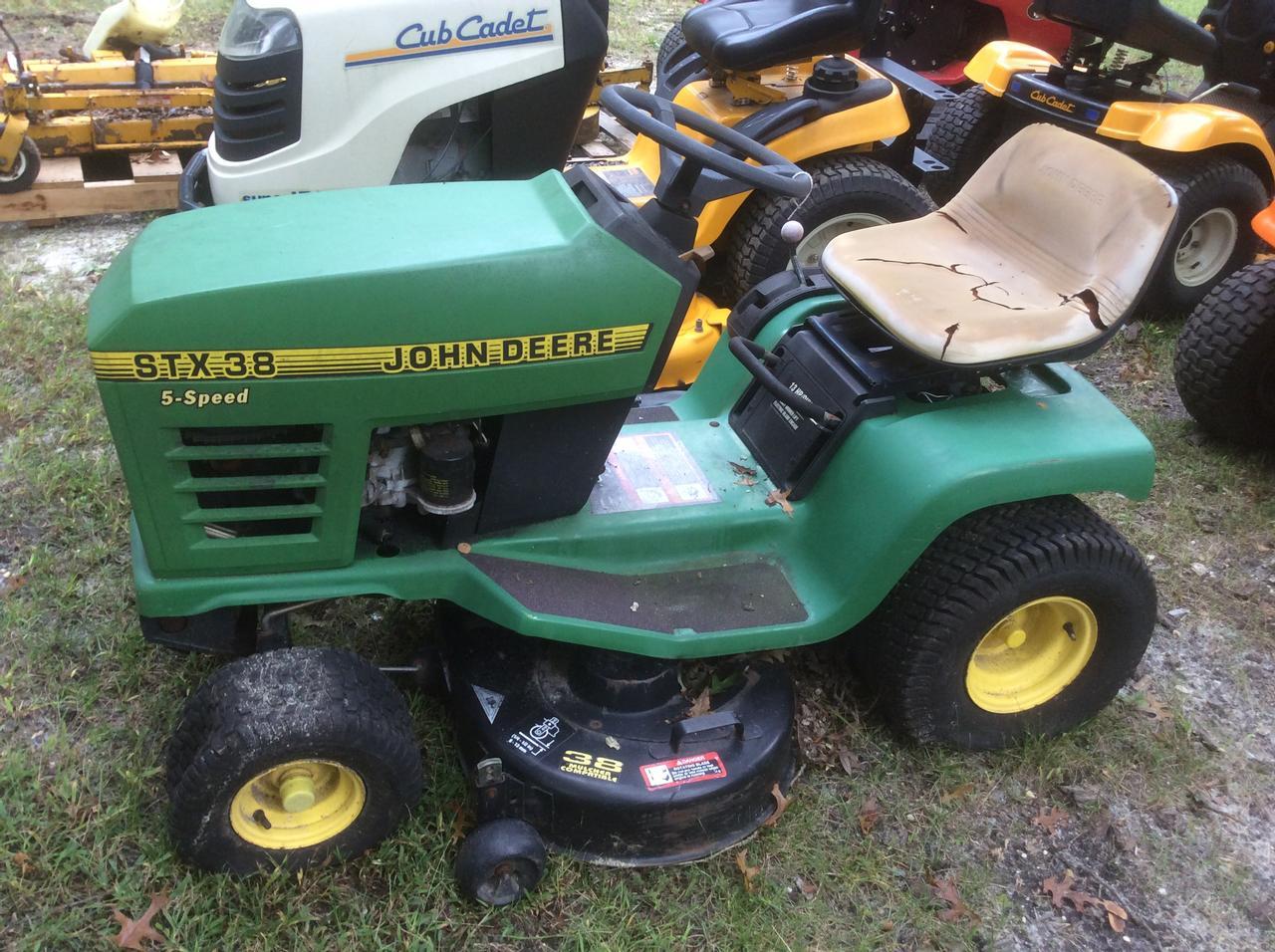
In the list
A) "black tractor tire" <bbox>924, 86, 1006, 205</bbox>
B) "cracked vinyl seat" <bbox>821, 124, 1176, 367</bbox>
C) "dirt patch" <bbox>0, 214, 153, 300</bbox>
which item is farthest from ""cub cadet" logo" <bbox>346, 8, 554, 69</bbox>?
"black tractor tire" <bbox>924, 86, 1006, 205</bbox>

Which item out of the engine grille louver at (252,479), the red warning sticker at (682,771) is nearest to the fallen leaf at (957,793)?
the red warning sticker at (682,771)

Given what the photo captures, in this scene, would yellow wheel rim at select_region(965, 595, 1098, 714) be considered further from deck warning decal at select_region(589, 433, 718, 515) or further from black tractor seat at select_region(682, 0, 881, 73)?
black tractor seat at select_region(682, 0, 881, 73)

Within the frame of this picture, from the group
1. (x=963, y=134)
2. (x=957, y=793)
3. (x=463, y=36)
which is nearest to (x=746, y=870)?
(x=957, y=793)

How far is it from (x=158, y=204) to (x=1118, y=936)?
13.9 feet

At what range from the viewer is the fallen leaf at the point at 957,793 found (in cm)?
236

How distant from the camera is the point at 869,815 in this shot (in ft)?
7.53

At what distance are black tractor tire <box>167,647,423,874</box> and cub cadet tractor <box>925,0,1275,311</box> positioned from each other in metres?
3.44

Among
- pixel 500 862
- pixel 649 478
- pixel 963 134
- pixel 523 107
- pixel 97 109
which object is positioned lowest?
pixel 97 109

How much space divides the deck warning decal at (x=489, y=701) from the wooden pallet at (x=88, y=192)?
10.4ft

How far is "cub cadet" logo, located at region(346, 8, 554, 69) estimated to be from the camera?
10.2 ft

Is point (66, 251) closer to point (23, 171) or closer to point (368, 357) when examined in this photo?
point (23, 171)

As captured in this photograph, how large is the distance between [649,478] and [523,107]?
5.15 ft

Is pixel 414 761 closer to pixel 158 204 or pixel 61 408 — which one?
pixel 61 408

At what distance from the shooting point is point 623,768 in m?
2.04
